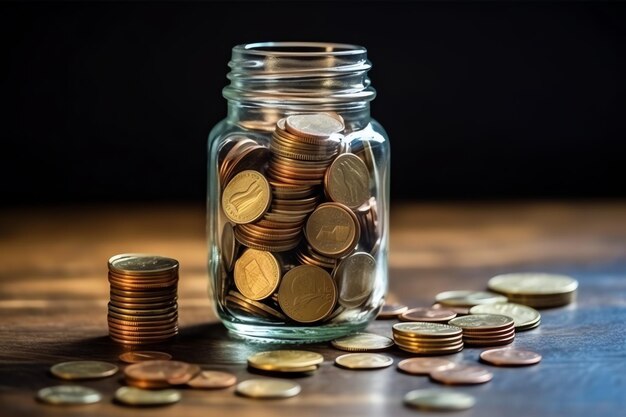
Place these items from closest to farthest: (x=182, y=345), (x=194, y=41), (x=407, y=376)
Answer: (x=407, y=376)
(x=182, y=345)
(x=194, y=41)

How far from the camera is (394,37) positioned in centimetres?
273

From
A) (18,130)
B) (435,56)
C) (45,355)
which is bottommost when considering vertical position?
(45,355)

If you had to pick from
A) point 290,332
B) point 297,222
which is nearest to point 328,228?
point 297,222

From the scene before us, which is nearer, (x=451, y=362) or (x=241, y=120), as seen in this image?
(x=451, y=362)

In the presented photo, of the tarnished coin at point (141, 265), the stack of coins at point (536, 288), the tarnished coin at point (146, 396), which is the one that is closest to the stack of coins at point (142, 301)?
the tarnished coin at point (141, 265)

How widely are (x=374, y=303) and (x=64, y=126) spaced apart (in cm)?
140

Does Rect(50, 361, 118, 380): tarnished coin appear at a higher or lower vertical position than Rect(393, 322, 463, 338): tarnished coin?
lower

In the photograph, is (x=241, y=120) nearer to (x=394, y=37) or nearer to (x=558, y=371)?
(x=558, y=371)

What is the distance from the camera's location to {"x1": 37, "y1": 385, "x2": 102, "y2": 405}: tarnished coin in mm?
1220

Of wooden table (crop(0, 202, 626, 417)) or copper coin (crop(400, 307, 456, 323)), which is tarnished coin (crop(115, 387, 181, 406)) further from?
copper coin (crop(400, 307, 456, 323))

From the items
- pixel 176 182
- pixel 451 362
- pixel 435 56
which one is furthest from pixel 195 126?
pixel 451 362

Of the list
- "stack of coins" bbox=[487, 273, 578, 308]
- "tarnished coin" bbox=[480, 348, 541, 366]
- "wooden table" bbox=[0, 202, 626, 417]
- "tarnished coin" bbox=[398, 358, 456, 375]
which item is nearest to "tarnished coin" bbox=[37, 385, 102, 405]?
"wooden table" bbox=[0, 202, 626, 417]

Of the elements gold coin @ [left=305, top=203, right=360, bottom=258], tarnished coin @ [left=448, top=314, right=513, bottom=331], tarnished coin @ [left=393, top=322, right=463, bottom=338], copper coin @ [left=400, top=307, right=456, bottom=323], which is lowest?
copper coin @ [left=400, top=307, right=456, bottom=323]

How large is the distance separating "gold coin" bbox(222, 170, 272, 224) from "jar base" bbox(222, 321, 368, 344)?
138mm
